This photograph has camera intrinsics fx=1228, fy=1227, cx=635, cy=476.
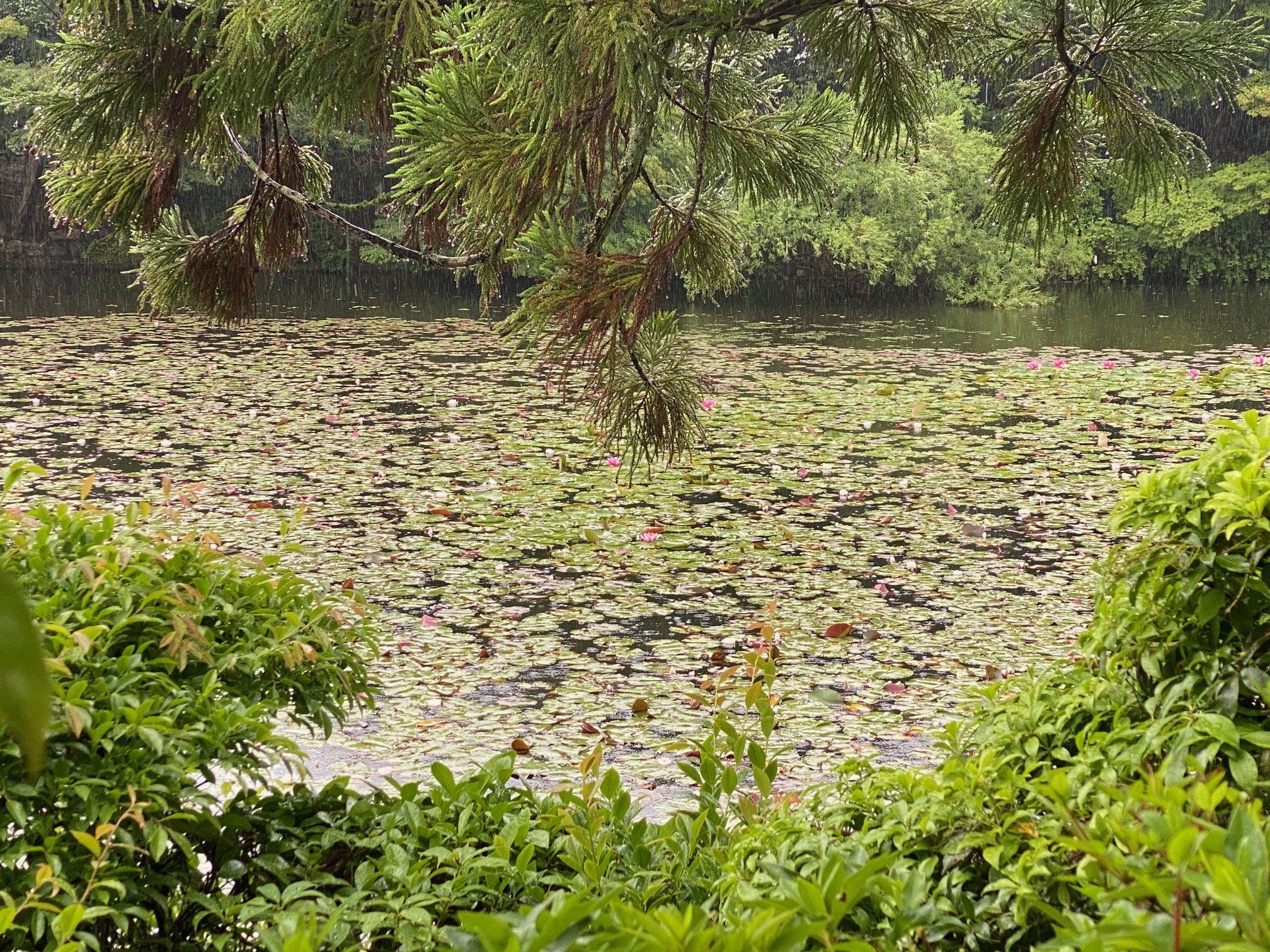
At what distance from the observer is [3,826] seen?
131cm

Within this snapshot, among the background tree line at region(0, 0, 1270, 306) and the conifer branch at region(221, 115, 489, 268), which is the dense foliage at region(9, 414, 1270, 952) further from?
the background tree line at region(0, 0, 1270, 306)

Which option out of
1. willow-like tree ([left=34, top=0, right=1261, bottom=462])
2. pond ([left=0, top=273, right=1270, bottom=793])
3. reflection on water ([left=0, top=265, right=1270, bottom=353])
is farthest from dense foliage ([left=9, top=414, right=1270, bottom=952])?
reflection on water ([left=0, top=265, right=1270, bottom=353])

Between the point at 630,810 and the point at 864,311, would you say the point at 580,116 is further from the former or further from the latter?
the point at 864,311

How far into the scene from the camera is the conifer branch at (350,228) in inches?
127

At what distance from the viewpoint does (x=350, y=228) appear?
341cm

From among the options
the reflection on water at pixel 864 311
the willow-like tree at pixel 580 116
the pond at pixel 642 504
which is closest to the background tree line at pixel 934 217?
the reflection on water at pixel 864 311

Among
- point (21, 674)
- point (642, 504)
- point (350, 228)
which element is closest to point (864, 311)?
point (642, 504)

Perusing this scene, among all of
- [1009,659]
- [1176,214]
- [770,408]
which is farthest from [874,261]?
[1009,659]

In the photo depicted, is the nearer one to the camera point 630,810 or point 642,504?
point 630,810

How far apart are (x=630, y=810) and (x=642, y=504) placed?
152 inches

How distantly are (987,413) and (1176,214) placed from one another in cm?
1367

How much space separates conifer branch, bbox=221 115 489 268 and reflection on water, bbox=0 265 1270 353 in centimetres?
681

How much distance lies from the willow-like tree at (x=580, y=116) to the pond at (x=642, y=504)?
84cm

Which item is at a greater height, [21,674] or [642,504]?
[21,674]
